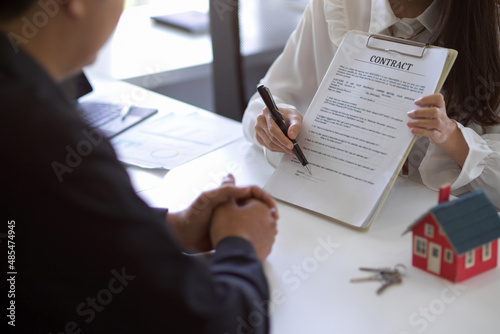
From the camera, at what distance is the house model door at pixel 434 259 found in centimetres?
81

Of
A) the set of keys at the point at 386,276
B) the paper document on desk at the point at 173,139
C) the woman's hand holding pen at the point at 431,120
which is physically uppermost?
the woman's hand holding pen at the point at 431,120

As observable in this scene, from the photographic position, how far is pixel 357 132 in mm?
1024

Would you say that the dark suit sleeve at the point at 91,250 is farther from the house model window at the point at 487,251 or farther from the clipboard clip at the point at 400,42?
the clipboard clip at the point at 400,42

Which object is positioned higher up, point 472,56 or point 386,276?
point 472,56

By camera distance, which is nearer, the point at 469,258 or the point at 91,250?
the point at 91,250

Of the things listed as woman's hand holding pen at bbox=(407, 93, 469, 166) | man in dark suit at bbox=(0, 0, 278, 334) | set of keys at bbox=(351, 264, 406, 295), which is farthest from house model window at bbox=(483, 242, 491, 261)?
man in dark suit at bbox=(0, 0, 278, 334)

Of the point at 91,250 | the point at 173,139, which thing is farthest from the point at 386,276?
the point at 173,139

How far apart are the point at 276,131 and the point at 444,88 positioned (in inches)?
15.9

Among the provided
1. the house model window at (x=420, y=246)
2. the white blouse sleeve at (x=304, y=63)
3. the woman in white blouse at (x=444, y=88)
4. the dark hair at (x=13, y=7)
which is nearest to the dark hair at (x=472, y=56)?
the woman in white blouse at (x=444, y=88)

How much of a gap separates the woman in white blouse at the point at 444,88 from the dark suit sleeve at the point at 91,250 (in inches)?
19.7

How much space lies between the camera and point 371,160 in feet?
3.26

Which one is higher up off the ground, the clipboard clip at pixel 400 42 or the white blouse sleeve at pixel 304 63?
the clipboard clip at pixel 400 42

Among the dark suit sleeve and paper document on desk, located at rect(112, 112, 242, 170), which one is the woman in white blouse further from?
the dark suit sleeve

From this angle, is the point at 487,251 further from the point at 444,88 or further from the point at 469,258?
the point at 444,88
